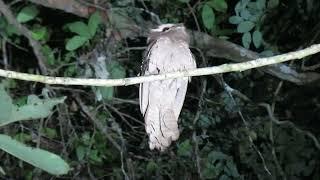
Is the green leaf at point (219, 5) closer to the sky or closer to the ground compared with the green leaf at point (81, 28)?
closer to the sky

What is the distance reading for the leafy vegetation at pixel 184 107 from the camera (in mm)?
2178

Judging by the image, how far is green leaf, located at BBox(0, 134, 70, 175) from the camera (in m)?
0.55

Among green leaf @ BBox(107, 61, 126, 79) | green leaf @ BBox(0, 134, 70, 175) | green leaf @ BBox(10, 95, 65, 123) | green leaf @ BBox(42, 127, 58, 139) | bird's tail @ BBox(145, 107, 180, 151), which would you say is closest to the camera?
green leaf @ BBox(0, 134, 70, 175)

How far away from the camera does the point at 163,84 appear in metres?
1.43

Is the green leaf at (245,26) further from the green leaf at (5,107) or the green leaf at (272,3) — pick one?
the green leaf at (5,107)

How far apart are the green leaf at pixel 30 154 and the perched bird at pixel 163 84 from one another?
777 millimetres

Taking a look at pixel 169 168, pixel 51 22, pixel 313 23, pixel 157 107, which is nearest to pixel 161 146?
pixel 157 107

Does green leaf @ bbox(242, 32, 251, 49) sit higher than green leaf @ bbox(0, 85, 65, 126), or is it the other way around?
green leaf @ bbox(242, 32, 251, 49)

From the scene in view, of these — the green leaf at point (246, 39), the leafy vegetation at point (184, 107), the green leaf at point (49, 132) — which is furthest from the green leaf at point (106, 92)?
the green leaf at point (246, 39)

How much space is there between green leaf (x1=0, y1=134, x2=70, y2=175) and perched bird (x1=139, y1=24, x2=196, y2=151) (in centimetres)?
78

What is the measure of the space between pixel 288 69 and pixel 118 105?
32.4 inches

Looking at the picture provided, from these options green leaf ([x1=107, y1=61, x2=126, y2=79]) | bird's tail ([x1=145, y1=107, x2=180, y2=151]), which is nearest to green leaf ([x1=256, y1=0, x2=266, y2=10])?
green leaf ([x1=107, y1=61, x2=126, y2=79])

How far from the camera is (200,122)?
2.33 meters

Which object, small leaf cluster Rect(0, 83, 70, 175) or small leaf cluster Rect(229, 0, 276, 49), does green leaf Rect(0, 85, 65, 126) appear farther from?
small leaf cluster Rect(229, 0, 276, 49)
